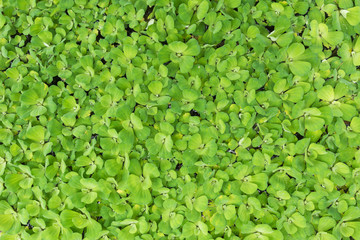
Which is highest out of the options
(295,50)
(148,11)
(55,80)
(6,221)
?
(148,11)

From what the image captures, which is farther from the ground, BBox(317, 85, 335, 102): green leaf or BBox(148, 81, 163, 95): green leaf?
BBox(148, 81, 163, 95): green leaf

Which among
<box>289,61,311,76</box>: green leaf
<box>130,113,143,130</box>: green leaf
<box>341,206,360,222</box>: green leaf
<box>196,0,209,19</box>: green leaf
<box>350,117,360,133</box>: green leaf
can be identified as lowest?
<box>341,206,360,222</box>: green leaf

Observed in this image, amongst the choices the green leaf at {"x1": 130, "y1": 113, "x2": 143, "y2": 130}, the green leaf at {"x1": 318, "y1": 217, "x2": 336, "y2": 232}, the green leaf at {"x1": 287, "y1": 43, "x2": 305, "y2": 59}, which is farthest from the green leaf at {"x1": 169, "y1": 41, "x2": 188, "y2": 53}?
the green leaf at {"x1": 318, "y1": 217, "x2": 336, "y2": 232}

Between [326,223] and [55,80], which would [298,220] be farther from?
[55,80]

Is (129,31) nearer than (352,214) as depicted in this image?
No

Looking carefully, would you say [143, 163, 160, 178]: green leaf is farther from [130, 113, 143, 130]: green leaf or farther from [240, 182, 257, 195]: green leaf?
[240, 182, 257, 195]: green leaf

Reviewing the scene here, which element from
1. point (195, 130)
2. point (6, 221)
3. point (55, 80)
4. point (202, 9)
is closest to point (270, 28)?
point (202, 9)

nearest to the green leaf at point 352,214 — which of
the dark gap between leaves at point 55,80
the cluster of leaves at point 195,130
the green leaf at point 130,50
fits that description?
the cluster of leaves at point 195,130

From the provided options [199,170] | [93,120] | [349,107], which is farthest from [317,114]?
[93,120]
